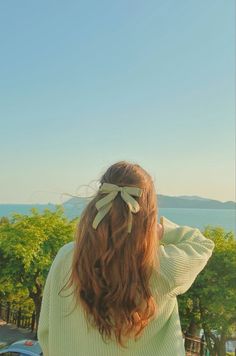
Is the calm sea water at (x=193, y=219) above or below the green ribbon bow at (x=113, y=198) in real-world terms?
below

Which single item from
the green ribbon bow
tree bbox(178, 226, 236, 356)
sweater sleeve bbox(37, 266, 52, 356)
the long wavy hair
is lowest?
tree bbox(178, 226, 236, 356)

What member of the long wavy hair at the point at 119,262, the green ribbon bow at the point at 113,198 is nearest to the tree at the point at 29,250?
the long wavy hair at the point at 119,262

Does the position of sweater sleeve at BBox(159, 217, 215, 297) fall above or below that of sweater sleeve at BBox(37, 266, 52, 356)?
above

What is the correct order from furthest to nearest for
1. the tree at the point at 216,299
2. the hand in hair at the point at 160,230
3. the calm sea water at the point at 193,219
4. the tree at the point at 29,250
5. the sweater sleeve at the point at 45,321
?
the tree at the point at 29,250, the tree at the point at 216,299, the calm sea water at the point at 193,219, the sweater sleeve at the point at 45,321, the hand in hair at the point at 160,230

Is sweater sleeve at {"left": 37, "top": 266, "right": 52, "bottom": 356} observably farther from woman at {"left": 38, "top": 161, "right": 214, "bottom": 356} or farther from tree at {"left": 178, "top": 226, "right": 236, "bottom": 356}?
tree at {"left": 178, "top": 226, "right": 236, "bottom": 356}

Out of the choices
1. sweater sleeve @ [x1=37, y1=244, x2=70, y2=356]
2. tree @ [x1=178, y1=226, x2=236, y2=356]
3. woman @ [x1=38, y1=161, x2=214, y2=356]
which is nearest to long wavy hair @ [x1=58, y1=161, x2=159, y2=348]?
woman @ [x1=38, y1=161, x2=214, y2=356]

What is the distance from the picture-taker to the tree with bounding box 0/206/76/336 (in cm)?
1202

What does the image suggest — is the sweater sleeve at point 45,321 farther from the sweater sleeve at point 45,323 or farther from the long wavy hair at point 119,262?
the long wavy hair at point 119,262

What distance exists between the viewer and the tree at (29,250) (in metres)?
12.0

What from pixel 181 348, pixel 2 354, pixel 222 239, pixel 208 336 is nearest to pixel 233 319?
pixel 208 336

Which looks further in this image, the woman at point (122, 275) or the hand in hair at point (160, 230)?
the hand in hair at point (160, 230)

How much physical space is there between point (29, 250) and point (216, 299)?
5.46 m

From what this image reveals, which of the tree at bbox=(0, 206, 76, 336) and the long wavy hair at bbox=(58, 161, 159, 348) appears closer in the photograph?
the long wavy hair at bbox=(58, 161, 159, 348)

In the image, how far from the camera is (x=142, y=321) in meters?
1.60
